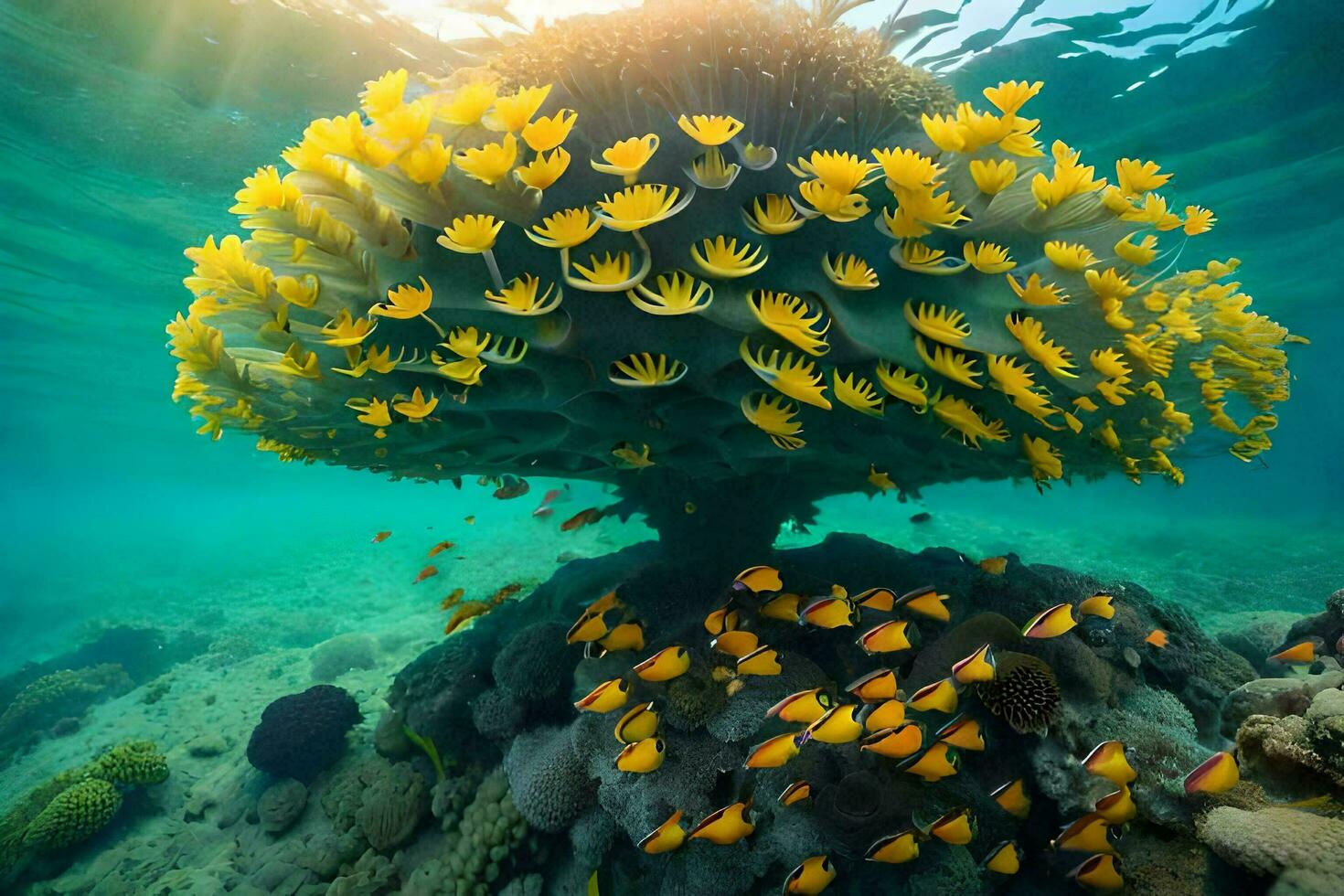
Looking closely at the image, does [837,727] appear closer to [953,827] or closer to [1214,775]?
[953,827]

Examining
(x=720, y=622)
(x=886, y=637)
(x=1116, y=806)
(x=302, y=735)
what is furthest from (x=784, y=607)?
(x=302, y=735)

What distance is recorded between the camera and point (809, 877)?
346 cm

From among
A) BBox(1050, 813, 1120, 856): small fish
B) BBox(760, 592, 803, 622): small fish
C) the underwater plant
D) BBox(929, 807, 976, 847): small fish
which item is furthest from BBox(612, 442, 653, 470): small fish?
BBox(1050, 813, 1120, 856): small fish

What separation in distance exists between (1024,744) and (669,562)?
10.6ft

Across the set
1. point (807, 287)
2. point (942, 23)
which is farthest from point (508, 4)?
point (942, 23)

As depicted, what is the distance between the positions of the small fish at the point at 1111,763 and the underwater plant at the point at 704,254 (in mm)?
1670

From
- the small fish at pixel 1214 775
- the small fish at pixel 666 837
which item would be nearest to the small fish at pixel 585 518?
the small fish at pixel 666 837

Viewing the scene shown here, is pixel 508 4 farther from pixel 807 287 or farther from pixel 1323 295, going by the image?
pixel 1323 295

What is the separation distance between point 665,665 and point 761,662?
66cm

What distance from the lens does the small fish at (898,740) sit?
332cm

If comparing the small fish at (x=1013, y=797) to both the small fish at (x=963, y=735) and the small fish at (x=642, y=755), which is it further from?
the small fish at (x=642, y=755)

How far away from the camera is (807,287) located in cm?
304

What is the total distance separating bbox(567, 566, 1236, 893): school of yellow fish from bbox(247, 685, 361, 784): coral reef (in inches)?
187

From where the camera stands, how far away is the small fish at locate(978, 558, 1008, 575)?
5.10 metres
